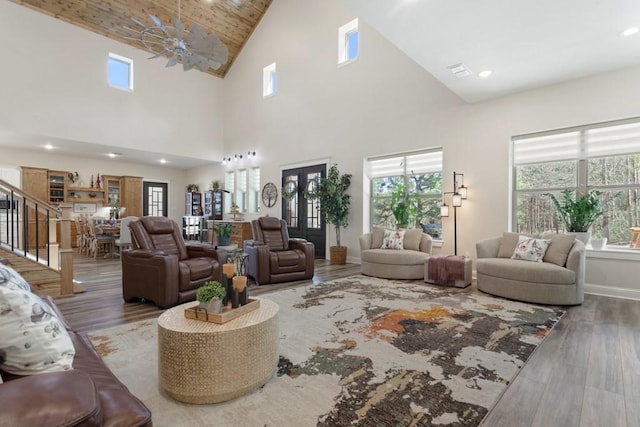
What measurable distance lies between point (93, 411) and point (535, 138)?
235 inches

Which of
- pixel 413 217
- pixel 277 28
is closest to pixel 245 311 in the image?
pixel 413 217

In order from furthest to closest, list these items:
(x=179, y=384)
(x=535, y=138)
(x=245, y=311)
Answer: (x=535, y=138), (x=245, y=311), (x=179, y=384)

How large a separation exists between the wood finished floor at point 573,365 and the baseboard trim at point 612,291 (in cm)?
18

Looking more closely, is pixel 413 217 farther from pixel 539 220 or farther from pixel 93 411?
pixel 93 411

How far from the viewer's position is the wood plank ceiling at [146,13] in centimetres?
741

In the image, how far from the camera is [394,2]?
3023 millimetres

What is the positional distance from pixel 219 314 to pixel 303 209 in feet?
20.7

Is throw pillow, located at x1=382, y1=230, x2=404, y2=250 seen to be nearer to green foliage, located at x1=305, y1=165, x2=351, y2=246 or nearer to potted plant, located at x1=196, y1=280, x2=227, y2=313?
green foliage, located at x1=305, y1=165, x2=351, y2=246

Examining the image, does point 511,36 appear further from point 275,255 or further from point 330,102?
point 330,102

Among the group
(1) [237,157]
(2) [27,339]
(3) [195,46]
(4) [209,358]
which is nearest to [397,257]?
(4) [209,358]

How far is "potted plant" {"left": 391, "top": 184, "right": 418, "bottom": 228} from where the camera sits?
6.10m

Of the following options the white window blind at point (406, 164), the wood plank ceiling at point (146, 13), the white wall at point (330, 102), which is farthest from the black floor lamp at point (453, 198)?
the wood plank ceiling at point (146, 13)

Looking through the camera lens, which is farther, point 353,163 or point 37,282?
point 353,163

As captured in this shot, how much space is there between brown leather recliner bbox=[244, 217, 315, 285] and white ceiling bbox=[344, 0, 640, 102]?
128 inches
